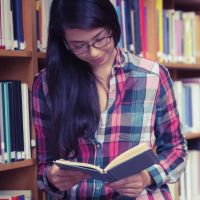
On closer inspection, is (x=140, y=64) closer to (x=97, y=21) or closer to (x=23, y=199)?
(x=97, y=21)

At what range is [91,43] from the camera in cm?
114

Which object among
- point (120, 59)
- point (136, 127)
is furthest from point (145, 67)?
point (136, 127)

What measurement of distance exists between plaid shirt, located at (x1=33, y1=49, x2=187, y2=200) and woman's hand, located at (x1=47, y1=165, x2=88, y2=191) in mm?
48

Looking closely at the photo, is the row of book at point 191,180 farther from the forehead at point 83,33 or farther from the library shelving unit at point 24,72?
the forehead at point 83,33

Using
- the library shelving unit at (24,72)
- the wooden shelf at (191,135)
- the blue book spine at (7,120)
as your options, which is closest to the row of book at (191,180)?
the wooden shelf at (191,135)

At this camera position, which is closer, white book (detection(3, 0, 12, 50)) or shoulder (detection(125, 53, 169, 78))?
shoulder (detection(125, 53, 169, 78))

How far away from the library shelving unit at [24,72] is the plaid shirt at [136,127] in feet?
0.59

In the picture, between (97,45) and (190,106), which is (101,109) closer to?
(97,45)

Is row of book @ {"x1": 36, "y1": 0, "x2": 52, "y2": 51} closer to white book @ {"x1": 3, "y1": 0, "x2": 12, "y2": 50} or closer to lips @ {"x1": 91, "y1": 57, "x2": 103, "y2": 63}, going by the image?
white book @ {"x1": 3, "y1": 0, "x2": 12, "y2": 50}

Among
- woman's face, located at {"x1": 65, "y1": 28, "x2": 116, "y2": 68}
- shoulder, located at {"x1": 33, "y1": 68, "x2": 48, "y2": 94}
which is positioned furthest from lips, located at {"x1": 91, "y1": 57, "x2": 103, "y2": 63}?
shoulder, located at {"x1": 33, "y1": 68, "x2": 48, "y2": 94}

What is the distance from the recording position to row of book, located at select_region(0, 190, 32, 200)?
1.42 meters

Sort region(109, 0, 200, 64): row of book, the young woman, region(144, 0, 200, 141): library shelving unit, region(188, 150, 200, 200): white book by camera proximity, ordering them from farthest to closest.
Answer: region(188, 150, 200, 200): white book < region(144, 0, 200, 141): library shelving unit < region(109, 0, 200, 64): row of book < the young woman

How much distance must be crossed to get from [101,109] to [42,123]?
7.4 inches

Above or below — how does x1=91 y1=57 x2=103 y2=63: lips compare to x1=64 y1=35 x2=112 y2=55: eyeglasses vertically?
below
